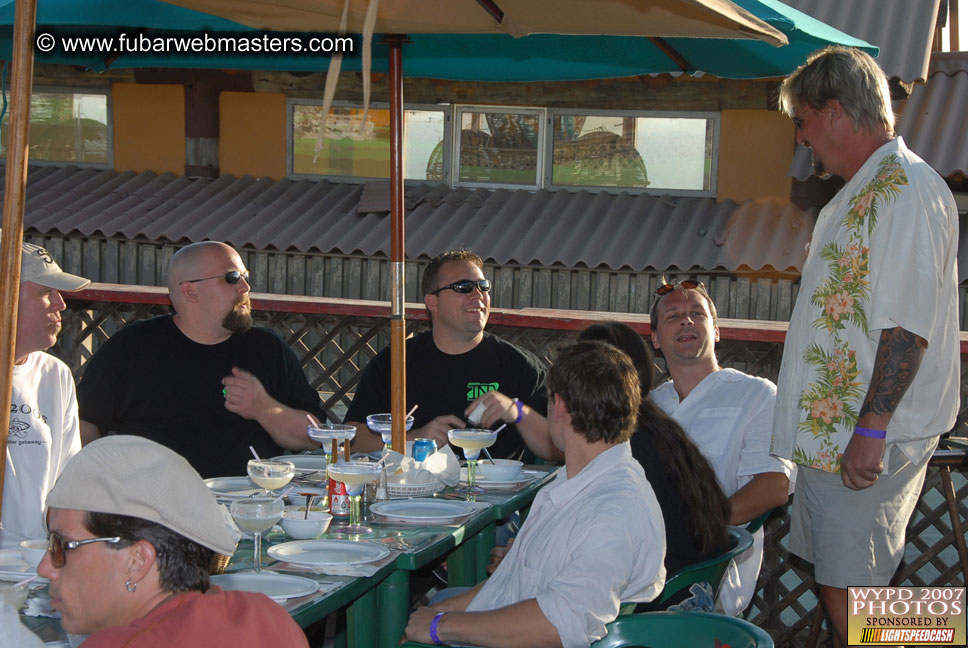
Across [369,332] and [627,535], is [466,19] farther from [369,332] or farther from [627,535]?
[369,332]

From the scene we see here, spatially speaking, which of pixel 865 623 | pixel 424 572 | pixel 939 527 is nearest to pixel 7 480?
pixel 424 572

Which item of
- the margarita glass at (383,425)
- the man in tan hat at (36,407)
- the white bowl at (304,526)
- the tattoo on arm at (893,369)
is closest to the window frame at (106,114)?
the man in tan hat at (36,407)

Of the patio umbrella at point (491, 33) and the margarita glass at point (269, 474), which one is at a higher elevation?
the patio umbrella at point (491, 33)

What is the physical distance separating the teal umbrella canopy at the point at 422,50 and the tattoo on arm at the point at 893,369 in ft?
4.71

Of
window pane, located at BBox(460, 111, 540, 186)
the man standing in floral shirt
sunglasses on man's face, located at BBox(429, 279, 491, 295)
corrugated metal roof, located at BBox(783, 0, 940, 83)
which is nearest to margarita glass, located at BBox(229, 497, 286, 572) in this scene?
the man standing in floral shirt

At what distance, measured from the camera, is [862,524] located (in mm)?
2811

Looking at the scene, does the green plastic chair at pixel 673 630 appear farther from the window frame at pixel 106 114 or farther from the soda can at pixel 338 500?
the window frame at pixel 106 114

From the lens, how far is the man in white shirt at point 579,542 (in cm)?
217

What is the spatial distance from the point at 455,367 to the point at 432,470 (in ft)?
3.27

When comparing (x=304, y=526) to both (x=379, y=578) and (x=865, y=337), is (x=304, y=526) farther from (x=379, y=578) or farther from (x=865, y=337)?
(x=865, y=337)

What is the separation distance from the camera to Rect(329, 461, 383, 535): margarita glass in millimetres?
2711

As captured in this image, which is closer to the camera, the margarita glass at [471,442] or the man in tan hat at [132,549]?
the man in tan hat at [132,549]

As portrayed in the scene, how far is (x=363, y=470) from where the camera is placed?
2.74 m

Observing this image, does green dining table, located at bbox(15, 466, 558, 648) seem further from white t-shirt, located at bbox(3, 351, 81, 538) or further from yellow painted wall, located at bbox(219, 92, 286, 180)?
yellow painted wall, located at bbox(219, 92, 286, 180)
